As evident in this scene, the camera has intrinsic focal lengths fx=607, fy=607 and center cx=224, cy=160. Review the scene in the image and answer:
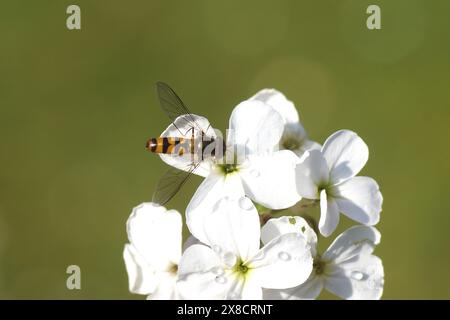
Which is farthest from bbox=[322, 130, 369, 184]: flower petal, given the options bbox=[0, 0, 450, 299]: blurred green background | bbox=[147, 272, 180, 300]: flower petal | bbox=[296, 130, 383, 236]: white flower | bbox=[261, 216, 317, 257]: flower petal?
bbox=[0, 0, 450, 299]: blurred green background

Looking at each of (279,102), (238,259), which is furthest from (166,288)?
(279,102)

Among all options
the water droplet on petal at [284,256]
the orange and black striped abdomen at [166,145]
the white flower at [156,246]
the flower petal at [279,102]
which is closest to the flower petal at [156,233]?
the white flower at [156,246]

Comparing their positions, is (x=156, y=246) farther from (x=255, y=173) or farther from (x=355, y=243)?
(x=355, y=243)

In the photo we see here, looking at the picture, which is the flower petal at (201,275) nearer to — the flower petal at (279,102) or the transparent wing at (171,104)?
the transparent wing at (171,104)

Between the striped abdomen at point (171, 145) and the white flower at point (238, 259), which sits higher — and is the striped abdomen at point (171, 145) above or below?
above

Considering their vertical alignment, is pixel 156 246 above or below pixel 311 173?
below

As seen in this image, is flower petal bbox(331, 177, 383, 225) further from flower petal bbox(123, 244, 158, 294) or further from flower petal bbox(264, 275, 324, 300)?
flower petal bbox(123, 244, 158, 294)
